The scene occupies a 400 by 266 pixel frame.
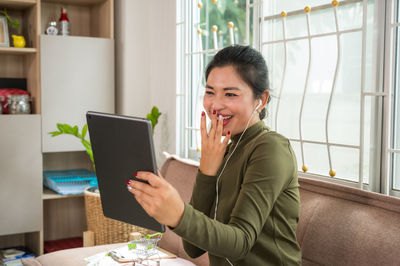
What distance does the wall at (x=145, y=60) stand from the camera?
326cm

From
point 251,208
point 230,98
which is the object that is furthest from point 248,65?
point 251,208

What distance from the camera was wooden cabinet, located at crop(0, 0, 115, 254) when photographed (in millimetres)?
3100

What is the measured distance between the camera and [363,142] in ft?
5.85

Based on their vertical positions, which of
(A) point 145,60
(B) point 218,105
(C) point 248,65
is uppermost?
(A) point 145,60

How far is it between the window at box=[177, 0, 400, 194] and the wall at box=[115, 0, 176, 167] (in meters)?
0.91

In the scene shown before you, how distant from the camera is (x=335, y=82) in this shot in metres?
1.92

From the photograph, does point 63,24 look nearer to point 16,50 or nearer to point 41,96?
point 16,50

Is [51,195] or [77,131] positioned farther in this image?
[51,195]

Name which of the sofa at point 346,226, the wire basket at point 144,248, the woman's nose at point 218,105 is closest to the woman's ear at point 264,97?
the woman's nose at point 218,105

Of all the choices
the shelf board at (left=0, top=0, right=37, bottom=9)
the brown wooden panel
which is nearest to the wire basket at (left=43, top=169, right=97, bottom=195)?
the brown wooden panel

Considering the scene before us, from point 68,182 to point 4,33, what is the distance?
1.09 meters

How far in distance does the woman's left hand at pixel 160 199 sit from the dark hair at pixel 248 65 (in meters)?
0.49

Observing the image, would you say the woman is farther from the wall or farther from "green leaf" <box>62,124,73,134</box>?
the wall

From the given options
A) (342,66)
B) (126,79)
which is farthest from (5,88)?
(342,66)
